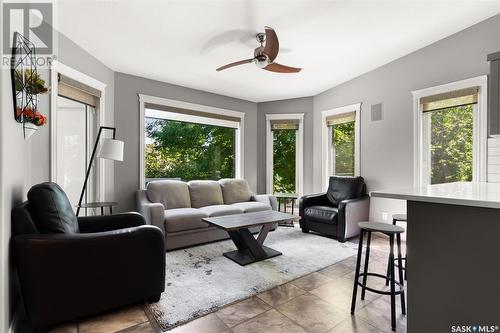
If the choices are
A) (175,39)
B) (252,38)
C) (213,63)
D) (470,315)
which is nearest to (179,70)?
(213,63)

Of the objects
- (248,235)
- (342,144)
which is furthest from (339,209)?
(342,144)

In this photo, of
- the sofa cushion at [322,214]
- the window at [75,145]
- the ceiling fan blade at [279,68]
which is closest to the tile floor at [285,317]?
the sofa cushion at [322,214]

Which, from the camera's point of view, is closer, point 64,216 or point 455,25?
point 64,216

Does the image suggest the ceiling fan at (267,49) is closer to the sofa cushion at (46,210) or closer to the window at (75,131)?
the window at (75,131)

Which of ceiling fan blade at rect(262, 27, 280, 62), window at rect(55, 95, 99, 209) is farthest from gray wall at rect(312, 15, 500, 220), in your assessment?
window at rect(55, 95, 99, 209)

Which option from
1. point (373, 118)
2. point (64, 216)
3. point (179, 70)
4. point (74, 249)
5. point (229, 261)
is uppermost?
point (179, 70)

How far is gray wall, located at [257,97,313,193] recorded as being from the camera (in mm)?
5289

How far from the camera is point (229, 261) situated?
300 centimetres

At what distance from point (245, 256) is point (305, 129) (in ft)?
10.3

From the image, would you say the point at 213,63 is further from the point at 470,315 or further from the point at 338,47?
the point at 470,315

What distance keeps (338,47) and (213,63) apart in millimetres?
1722

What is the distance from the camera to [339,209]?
3734 millimetres

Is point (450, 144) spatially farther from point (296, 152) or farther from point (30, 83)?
point (30, 83)

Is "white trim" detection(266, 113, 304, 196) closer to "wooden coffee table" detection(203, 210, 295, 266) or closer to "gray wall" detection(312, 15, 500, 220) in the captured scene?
"gray wall" detection(312, 15, 500, 220)
